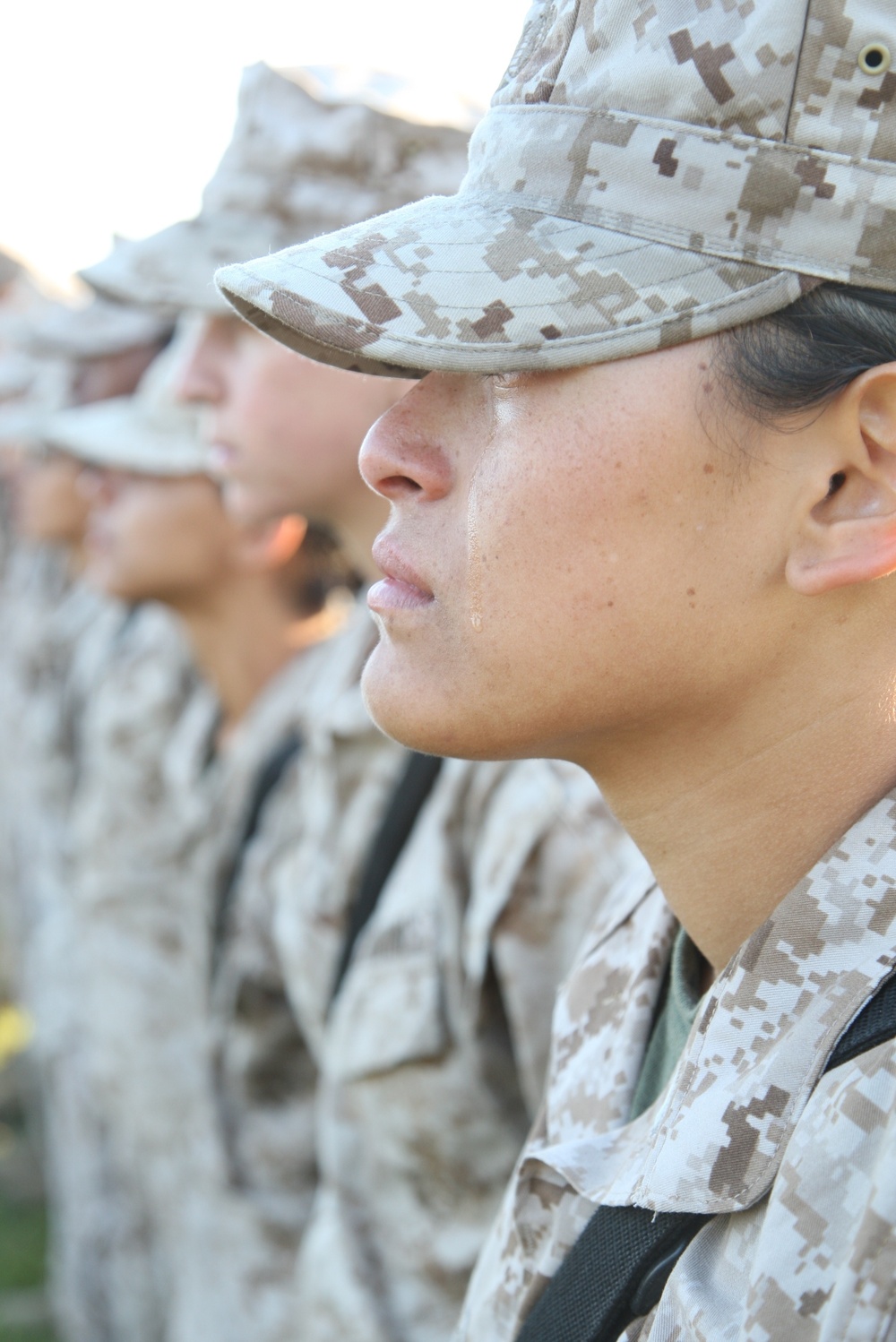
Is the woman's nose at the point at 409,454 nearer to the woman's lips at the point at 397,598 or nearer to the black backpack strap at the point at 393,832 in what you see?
the woman's lips at the point at 397,598

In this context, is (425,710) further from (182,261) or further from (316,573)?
(316,573)

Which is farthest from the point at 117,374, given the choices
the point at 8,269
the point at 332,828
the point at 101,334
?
the point at 8,269

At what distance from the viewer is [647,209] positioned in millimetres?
1266

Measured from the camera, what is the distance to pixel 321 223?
11.3 feet

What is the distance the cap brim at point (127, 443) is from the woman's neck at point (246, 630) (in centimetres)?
46

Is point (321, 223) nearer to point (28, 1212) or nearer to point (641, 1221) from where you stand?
point (641, 1221)

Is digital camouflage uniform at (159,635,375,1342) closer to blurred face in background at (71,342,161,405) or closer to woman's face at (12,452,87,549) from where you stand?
blurred face in background at (71,342,161,405)

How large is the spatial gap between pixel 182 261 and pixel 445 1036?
2458 mm

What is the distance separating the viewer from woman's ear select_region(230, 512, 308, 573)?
171 inches

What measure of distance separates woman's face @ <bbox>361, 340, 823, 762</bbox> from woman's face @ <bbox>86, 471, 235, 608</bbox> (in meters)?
3.16

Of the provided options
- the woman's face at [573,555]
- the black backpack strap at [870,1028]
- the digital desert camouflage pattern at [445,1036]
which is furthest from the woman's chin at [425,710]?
the digital desert camouflage pattern at [445,1036]

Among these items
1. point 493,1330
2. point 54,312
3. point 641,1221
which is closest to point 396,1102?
point 493,1330

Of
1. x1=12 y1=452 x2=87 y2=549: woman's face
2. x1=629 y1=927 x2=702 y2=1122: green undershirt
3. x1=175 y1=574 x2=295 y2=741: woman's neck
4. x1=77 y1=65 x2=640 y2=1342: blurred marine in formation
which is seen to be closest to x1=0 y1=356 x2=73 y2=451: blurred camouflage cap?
x1=12 y1=452 x2=87 y2=549: woman's face

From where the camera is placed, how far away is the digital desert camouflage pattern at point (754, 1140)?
102cm
